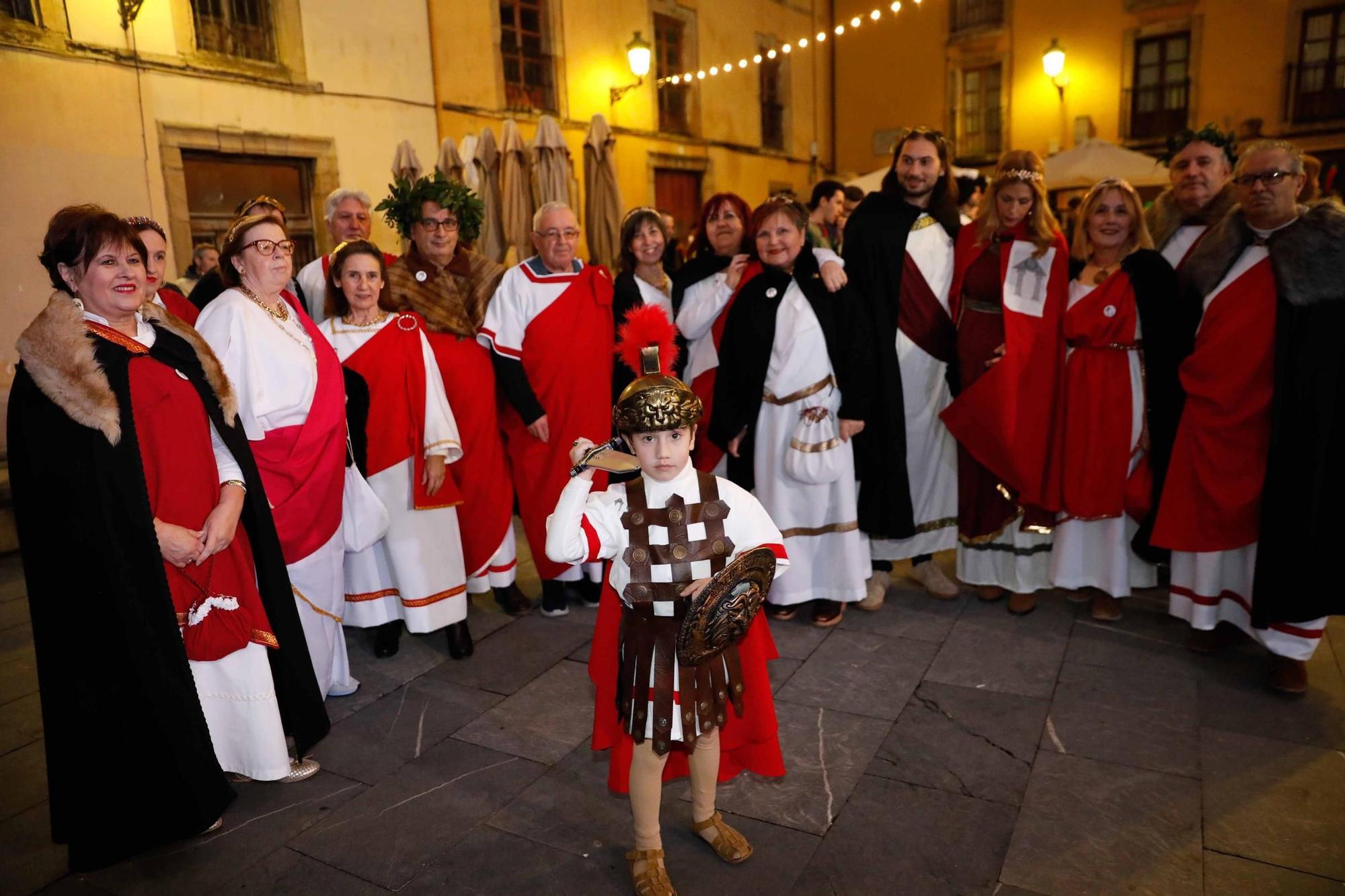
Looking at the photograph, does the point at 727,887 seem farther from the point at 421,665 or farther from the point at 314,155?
the point at 314,155

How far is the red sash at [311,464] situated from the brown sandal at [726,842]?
1623 millimetres

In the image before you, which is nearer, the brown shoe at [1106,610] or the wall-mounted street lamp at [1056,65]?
the brown shoe at [1106,610]

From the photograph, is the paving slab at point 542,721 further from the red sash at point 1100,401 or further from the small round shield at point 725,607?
the red sash at point 1100,401

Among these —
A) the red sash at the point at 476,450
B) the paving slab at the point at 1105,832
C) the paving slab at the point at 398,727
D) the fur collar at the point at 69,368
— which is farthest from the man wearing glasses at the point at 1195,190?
the fur collar at the point at 69,368

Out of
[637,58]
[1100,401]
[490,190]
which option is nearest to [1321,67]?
[637,58]

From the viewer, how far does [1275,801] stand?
252 centimetres

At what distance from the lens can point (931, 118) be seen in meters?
16.0

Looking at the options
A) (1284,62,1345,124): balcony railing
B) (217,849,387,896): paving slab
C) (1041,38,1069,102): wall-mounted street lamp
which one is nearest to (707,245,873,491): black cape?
(217,849,387,896): paving slab

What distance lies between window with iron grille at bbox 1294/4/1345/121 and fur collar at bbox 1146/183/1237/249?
494 inches

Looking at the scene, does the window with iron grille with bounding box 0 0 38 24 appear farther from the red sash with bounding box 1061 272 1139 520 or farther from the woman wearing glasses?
the red sash with bounding box 1061 272 1139 520

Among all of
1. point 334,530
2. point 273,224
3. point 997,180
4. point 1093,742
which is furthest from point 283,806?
point 997,180

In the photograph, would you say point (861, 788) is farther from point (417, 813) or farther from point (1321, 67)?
point (1321, 67)

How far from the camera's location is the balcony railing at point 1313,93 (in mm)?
13289

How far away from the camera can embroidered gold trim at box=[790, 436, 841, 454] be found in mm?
3674
